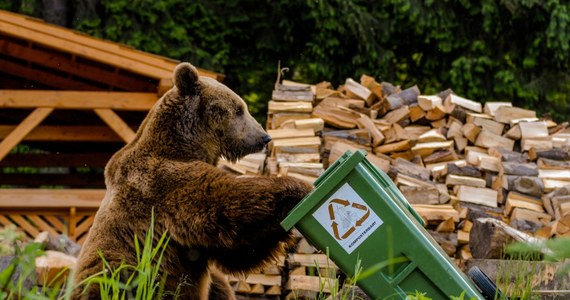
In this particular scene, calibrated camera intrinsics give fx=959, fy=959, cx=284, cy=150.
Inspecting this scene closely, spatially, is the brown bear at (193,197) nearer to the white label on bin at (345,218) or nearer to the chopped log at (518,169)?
the white label on bin at (345,218)

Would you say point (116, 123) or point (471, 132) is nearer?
point (471, 132)

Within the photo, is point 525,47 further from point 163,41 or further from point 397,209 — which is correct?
point 397,209

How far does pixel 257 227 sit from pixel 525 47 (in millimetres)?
12359

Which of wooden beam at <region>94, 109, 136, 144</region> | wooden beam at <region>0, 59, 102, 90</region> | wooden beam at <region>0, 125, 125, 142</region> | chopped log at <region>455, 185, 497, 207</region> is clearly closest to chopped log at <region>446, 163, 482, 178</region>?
chopped log at <region>455, 185, 497, 207</region>

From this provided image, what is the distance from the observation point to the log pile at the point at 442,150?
7758mm

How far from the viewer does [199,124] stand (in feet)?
15.4

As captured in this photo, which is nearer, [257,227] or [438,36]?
[257,227]

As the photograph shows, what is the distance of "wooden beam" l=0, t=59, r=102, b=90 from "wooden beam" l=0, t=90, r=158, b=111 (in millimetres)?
994

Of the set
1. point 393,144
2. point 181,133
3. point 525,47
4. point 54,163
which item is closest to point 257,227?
point 181,133

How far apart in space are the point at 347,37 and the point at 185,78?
1086 centimetres

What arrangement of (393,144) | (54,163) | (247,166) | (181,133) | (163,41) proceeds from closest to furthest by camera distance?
(181,133) < (247,166) < (393,144) < (54,163) < (163,41)

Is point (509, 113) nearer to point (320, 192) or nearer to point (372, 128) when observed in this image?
point (372, 128)

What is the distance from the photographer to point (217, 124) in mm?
4773

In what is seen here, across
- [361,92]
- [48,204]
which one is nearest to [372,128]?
[361,92]
